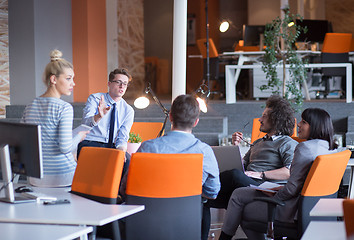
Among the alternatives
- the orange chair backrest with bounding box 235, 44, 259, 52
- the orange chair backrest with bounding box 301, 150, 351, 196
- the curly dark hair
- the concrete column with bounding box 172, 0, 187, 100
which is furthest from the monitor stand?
the orange chair backrest with bounding box 235, 44, 259, 52

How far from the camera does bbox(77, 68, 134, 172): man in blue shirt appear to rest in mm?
4883

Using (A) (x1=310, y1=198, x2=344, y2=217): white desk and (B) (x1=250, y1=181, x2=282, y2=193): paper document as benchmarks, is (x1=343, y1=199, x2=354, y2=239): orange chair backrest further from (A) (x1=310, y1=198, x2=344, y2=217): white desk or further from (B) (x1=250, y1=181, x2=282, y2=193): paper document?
(B) (x1=250, y1=181, x2=282, y2=193): paper document

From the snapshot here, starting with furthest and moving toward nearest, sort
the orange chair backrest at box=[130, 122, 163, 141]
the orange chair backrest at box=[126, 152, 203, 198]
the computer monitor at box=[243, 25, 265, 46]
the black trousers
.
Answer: the computer monitor at box=[243, 25, 265, 46] → the orange chair backrest at box=[130, 122, 163, 141] → the black trousers → the orange chair backrest at box=[126, 152, 203, 198]

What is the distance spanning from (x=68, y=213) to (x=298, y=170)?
157 cm

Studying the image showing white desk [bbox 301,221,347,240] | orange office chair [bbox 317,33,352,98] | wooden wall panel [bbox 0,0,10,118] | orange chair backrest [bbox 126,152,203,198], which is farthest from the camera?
orange office chair [bbox 317,33,352,98]

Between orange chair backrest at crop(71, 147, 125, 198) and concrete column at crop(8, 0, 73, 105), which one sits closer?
orange chair backrest at crop(71, 147, 125, 198)

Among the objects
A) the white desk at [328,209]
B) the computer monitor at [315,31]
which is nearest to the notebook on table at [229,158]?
the white desk at [328,209]

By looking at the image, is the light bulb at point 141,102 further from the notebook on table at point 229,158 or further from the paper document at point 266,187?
the paper document at point 266,187

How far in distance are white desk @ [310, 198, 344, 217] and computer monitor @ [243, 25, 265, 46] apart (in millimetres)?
8164

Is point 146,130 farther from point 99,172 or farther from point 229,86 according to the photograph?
point 229,86

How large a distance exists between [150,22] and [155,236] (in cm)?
1401

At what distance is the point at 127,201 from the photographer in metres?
3.09

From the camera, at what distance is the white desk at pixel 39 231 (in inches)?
92.4

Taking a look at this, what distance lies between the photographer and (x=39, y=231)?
244 centimetres
